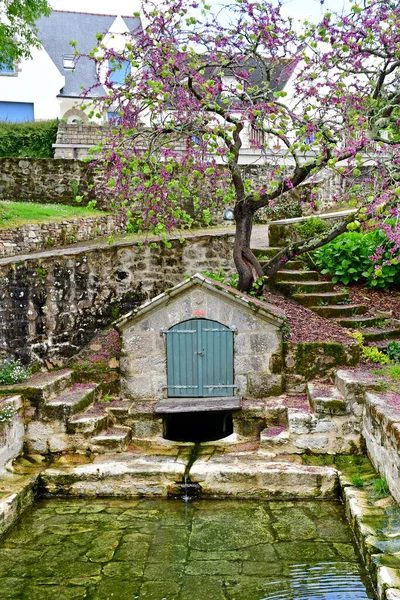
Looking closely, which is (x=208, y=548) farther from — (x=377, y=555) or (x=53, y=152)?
(x=53, y=152)

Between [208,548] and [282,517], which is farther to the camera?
[282,517]

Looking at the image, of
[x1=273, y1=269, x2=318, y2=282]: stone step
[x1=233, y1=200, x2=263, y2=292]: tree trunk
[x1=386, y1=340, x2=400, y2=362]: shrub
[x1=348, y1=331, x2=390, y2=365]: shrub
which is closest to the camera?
[x1=348, y1=331, x2=390, y2=365]: shrub

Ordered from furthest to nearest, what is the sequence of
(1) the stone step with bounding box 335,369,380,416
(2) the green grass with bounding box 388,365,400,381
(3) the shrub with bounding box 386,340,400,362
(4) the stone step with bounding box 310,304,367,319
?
1. (4) the stone step with bounding box 310,304,367,319
2. (3) the shrub with bounding box 386,340,400,362
3. (2) the green grass with bounding box 388,365,400,381
4. (1) the stone step with bounding box 335,369,380,416

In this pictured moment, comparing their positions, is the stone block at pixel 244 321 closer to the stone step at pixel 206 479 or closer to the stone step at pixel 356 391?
the stone step at pixel 356 391

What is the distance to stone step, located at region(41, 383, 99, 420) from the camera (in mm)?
8344

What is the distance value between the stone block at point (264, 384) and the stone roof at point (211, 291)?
2.77 feet

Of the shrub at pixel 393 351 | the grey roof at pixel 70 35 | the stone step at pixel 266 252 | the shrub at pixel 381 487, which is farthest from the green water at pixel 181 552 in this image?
the grey roof at pixel 70 35

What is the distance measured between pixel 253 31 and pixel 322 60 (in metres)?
1.18

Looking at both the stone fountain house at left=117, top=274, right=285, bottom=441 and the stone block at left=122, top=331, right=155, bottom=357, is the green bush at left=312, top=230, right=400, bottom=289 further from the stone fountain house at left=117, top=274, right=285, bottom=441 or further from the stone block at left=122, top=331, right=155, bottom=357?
the stone block at left=122, top=331, right=155, bottom=357

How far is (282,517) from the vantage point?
6.93m

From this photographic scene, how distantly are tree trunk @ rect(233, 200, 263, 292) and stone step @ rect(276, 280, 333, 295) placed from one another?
111 centimetres

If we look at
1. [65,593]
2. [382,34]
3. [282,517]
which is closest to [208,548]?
[282,517]

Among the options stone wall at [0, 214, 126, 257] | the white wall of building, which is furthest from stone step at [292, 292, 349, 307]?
the white wall of building

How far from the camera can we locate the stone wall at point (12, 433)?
767cm
